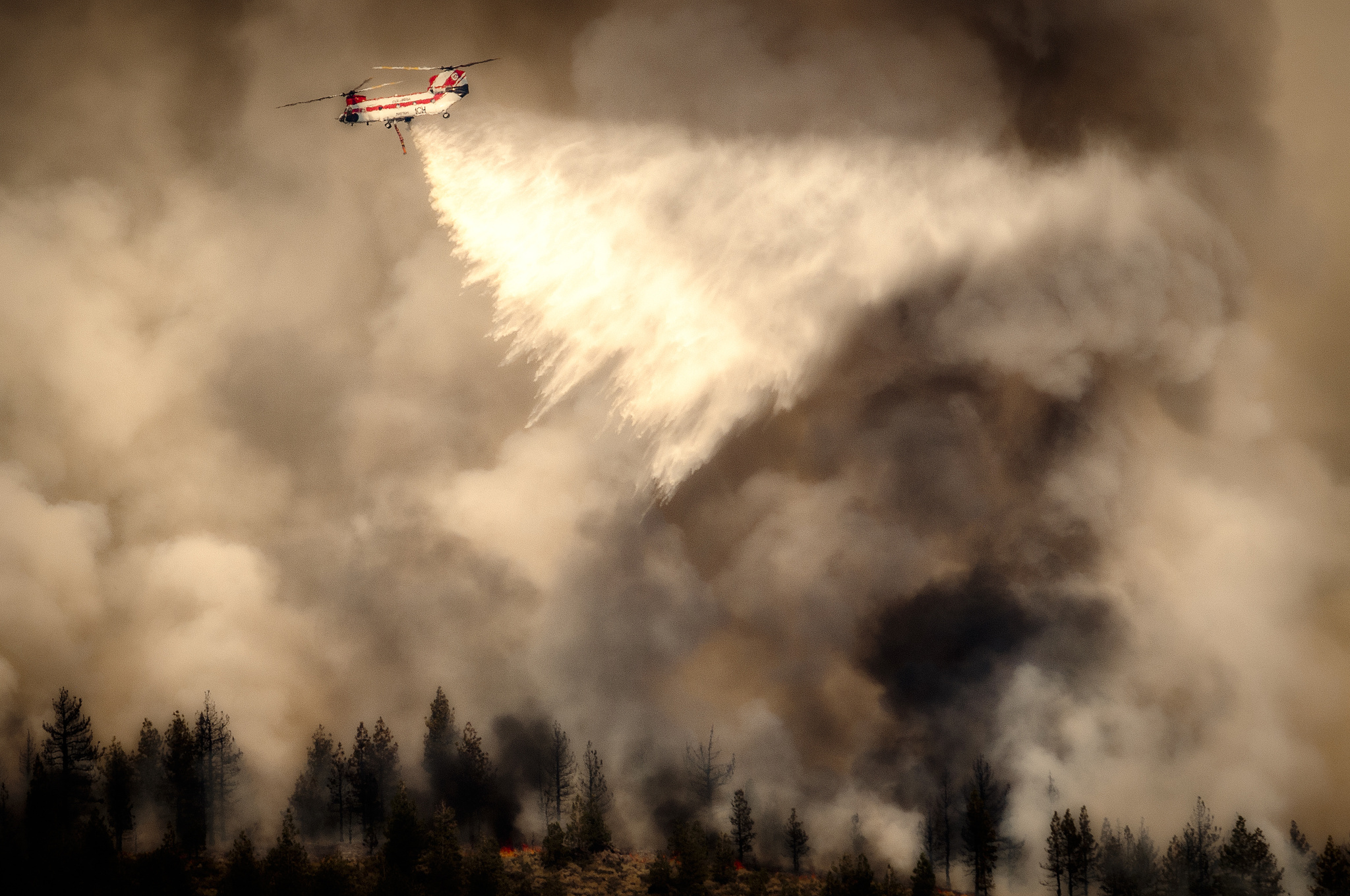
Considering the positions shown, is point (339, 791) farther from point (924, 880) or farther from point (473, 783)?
point (924, 880)

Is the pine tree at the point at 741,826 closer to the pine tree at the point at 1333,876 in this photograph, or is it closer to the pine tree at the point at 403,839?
the pine tree at the point at 403,839

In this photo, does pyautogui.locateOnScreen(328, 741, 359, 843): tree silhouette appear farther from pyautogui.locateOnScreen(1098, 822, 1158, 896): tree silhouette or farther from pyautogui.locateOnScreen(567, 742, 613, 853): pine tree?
pyautogui.locateOnScreen(1098, 822, 1158, 896): tree silhouette

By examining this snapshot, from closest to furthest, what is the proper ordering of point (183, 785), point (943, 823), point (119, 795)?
point (183, 785)
point (119, 795)
point (943, 823)

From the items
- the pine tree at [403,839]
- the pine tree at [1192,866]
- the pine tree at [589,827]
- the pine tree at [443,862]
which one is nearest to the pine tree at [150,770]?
the pine tree at [403,839]

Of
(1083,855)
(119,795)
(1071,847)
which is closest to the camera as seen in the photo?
(119,795)

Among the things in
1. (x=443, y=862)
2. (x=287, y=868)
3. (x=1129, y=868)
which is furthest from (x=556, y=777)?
(x=1129, y=868)

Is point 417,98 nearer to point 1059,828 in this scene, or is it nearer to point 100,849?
point 100,849
